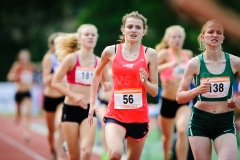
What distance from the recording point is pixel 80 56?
21.4 ft

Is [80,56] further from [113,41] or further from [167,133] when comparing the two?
[113,41]

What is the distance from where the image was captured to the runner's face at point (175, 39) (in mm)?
8023

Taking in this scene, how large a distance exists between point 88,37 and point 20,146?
23.8ft

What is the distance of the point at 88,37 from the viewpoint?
658 centimetres

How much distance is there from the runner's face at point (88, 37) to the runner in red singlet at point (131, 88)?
1397mm

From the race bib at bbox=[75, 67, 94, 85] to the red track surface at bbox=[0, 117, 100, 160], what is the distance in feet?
13.5

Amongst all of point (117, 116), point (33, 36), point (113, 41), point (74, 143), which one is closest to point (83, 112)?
point (74, 143)

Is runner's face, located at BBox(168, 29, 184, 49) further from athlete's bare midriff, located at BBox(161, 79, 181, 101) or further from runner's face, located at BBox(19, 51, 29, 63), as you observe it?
runner's face, located at BBox(19, 51, 29, 63)

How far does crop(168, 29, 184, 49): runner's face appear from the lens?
802cm

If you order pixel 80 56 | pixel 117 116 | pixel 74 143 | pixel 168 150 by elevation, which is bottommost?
pixel 168 150

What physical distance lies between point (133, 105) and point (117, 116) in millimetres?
189

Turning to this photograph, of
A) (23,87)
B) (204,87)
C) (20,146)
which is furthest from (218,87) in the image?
(23,87)

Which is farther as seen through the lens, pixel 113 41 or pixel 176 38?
pixel 113 41

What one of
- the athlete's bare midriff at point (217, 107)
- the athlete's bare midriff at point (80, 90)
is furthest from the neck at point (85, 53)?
the athlete's bare midriff at point (217, 107)
